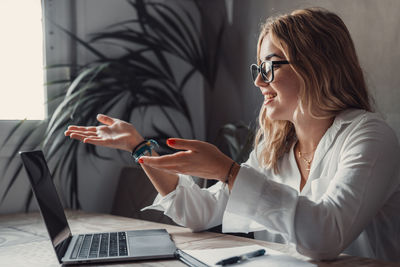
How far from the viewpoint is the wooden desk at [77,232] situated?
44.6 inches

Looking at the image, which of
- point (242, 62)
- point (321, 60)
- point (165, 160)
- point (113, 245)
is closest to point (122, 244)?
point (113, 245)

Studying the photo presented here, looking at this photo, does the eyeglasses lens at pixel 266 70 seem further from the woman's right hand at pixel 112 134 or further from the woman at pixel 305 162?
the woman's right hand at pixel 112 134

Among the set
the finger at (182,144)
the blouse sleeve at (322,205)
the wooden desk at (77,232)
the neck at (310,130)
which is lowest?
the wooden desk at (77,232)

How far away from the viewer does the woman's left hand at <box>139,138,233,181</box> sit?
105 centimetres

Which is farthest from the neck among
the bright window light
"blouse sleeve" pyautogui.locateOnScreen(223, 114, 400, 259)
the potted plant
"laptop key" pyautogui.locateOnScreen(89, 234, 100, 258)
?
the bright window light

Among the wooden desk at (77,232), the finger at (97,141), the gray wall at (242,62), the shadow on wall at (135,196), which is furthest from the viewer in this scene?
the shadow on wall at (135,196)

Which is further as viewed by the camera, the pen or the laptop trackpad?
the laptop trackpad

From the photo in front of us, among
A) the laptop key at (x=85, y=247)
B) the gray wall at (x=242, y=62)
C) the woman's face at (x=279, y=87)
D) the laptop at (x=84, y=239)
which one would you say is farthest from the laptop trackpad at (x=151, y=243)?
the gray wall at (x=242, y=62)

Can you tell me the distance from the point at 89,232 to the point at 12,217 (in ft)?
2.16

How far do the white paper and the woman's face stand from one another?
52cm

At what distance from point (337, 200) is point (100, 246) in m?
0.66

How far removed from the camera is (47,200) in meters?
1.23

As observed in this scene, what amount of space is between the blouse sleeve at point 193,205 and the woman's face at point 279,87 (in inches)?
14.3

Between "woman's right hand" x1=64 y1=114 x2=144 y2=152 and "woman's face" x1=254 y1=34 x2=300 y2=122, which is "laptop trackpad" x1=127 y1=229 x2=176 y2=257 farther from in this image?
"woman's face" x1=254 y1=34 x2=300 y2=122
